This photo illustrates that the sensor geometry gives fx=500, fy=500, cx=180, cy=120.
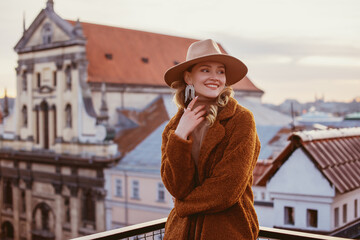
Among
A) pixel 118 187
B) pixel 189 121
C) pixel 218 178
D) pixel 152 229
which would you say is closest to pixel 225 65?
pixel 189 121

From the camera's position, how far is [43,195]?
78.3 ft

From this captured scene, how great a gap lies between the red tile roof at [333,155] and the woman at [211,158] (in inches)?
204

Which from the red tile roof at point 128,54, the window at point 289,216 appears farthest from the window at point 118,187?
the window at point 289,216

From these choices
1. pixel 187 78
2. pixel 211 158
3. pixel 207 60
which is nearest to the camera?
pixel 211 158

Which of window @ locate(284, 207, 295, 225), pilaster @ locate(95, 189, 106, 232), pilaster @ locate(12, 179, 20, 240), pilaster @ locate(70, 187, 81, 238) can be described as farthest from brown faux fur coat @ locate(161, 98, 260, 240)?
pilaster @ locate(12, 179, 20, 240)

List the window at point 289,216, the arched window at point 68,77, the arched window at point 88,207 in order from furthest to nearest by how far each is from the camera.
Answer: the arched window at point 68,77, the arched window at point 88,207, the window at point 289,216

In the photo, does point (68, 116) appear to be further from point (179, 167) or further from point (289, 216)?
point (179, 167)

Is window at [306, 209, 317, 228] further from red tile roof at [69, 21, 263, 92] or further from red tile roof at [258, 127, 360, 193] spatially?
red tile roof at [69, 21, 263, 92]

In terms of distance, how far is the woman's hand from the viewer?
240 centimetres

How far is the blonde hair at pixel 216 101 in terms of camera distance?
7.98ft

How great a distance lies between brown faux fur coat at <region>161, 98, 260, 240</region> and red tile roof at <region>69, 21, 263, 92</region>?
21.1 m

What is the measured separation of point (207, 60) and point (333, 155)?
5.56m

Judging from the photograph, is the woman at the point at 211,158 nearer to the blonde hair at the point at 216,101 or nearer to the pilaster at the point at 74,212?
→ the blonde hair at the point at 216,101

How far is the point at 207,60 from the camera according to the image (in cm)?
251
